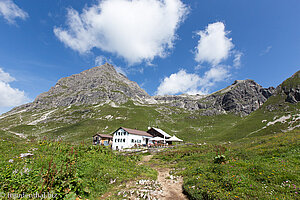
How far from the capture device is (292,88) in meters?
78.1

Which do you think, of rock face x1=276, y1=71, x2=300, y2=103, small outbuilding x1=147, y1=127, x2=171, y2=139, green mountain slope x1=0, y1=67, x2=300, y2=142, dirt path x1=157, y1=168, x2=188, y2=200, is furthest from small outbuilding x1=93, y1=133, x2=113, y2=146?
rock face x1=276, y1=71, x2=300, y2=103

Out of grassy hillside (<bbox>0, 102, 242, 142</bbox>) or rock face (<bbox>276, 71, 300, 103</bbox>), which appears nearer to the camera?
rock face (<bbox>276, 71, 300, 103</bbox>)

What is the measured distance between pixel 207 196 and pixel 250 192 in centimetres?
231

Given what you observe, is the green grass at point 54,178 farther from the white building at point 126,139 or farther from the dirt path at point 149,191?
the white building at point 126,139

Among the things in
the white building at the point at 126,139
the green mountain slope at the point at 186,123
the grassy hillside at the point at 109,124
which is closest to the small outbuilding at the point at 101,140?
the white building at the point at 126,139

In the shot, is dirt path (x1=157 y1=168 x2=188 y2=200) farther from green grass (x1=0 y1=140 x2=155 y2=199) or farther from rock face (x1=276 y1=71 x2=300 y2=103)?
rock face (x1=276 y1=71 x2=300 y2=103)

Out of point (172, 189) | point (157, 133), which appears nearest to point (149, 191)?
point (172, 189)

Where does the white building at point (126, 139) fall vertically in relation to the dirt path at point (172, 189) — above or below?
above

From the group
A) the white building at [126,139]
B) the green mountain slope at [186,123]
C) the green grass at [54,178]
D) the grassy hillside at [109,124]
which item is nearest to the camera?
the green grass at [54,178]

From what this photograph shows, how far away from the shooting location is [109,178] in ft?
38.4

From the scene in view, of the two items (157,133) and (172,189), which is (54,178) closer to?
(172,189)

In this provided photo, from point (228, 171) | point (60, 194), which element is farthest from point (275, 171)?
point (60, 194)

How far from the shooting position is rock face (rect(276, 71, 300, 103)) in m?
73.5

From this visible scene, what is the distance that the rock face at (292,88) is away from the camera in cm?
7349
